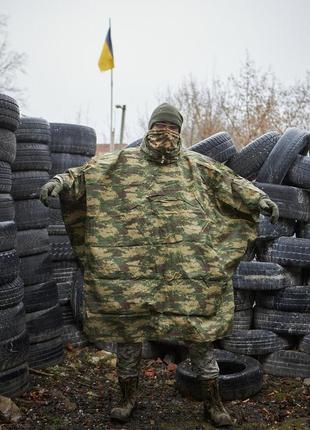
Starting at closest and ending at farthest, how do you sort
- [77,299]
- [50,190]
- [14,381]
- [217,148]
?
[50,190] < [14,381] < [217,148] < [77,299]

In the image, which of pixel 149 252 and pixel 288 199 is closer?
pixel 149 252

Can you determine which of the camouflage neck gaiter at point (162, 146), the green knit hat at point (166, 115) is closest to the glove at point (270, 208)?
the camouflage neck gaiter at point (162, 146)

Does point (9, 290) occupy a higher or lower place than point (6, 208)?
lower

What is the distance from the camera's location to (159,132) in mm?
4039

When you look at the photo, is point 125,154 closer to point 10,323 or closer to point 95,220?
point 95,220

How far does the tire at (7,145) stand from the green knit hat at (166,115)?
4.11ft

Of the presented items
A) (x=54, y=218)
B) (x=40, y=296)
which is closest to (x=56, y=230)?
(x=54, y=218)

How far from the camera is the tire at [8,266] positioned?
14.6 ft

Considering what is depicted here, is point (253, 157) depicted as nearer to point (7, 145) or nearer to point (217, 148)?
point (217, 148)

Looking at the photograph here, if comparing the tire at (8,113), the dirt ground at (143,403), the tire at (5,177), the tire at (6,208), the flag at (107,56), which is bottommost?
the dirt ground at (143,403)

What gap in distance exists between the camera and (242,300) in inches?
217

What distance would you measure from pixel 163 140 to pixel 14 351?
6.60 ft

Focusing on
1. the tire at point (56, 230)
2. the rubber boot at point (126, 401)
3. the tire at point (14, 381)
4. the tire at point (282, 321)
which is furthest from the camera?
the tire at point (56, 230)

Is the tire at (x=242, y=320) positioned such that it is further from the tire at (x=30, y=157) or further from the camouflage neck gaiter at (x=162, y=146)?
the tire at (x=30, y=157)
